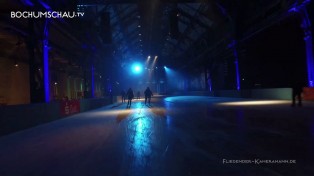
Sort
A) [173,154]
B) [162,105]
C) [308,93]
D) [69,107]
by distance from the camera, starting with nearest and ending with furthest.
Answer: [173,154] < [69,107] < [308,93] < [162,105]

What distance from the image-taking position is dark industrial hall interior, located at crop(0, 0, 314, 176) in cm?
632

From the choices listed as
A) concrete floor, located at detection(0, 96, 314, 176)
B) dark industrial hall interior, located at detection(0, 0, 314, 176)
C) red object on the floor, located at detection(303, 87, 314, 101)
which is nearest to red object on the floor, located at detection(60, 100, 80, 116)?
dark industrial hall interior, located at detection(0, 0, 314, 176)

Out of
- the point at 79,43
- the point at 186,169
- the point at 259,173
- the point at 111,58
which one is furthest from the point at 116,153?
the point at 111,58

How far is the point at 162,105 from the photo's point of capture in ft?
99.4

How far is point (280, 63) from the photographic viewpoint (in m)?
30.8

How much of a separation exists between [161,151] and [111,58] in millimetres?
42257
